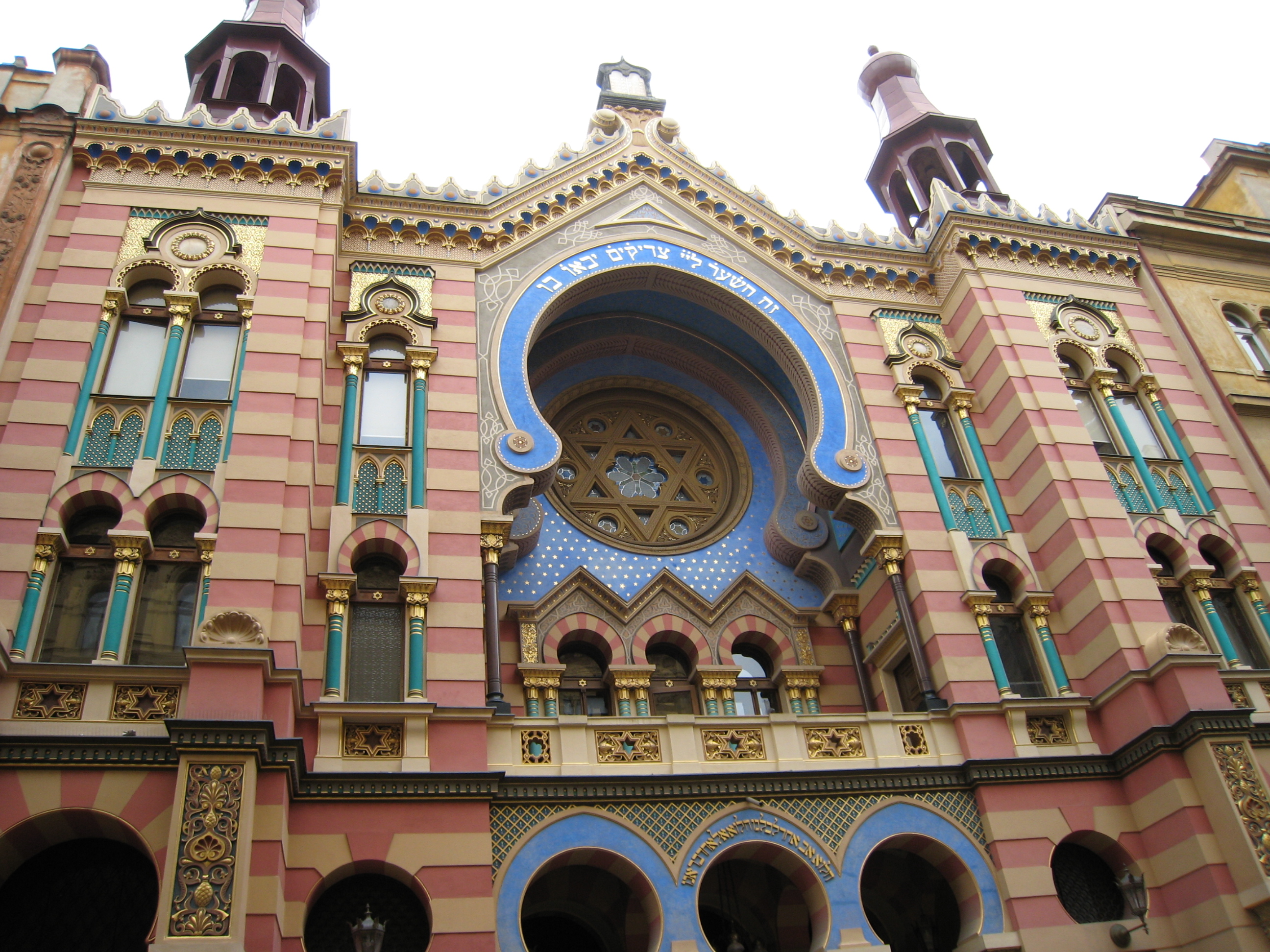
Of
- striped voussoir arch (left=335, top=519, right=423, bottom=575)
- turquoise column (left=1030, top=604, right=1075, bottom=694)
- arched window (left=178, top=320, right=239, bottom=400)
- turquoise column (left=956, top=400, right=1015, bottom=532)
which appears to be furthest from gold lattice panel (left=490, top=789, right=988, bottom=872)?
arched window (left=178, top=320, right=239, bottom=400)

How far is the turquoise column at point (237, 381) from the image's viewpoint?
14734 millimetres

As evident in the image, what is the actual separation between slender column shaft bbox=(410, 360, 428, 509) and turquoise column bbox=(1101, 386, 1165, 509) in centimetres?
1191

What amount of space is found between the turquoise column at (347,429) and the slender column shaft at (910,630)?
8.23 metres

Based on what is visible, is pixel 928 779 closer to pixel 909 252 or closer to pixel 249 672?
pixel 249 672

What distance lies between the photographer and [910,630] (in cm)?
1623

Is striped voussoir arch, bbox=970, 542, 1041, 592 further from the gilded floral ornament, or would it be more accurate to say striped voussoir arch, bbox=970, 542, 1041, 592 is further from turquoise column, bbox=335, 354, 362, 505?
the gilded floral ornament

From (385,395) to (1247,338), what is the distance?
1702 centimetres

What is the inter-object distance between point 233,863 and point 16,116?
1317 centimetres

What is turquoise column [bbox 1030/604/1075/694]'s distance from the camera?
628 inches

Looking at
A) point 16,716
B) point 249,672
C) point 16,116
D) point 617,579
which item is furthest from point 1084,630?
point 16,116

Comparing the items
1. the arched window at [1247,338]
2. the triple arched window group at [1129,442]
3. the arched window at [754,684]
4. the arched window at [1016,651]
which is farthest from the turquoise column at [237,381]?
the arched window at [1247,338]

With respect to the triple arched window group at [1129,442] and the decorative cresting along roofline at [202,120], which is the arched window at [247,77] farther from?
the triple arched window group at [1129,442]

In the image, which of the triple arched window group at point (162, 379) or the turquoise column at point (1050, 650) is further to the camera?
the turquoise column at point (1050, 650)

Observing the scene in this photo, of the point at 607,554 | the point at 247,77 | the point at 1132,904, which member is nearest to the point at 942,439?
the point at 607,554
